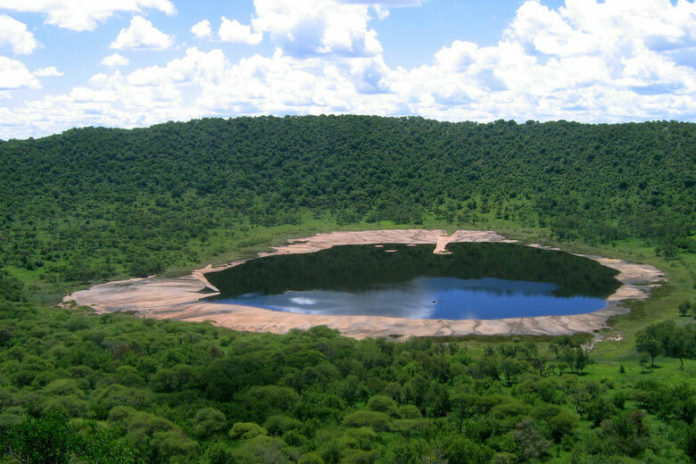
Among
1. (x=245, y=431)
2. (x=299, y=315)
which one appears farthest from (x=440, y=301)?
(x=245, y=431)

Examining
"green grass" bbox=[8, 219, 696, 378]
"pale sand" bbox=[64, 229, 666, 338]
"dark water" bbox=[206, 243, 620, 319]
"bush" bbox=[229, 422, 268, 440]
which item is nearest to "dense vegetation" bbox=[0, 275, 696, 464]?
"bush" bbox=[229, 422, 268, 440]

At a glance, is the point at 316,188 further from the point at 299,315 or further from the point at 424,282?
the point at 299,315

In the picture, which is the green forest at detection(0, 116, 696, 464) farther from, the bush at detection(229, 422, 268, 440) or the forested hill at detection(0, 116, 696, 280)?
the forested hill at detection(0, 116, 696, 280)

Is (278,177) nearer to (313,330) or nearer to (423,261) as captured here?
(423,261)

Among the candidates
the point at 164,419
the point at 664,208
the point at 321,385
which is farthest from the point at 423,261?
the point at 164,419

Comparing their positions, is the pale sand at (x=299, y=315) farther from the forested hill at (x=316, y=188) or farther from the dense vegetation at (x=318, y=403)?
the forested hill at (x=316, y=188)
